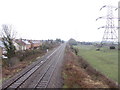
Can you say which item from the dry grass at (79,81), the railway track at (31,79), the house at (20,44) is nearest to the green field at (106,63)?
the dry grass at (79,81)

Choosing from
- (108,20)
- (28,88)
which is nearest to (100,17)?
(108,20)

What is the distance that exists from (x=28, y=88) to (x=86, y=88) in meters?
4.42

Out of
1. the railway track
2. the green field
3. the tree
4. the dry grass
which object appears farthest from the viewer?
the tree

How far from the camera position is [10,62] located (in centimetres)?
2562

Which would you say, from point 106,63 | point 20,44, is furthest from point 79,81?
point 20,44

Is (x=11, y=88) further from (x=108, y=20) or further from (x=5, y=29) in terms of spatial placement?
(x=108, y=20)

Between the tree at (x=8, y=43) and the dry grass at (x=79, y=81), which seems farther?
the tree at (x=8, y=43)

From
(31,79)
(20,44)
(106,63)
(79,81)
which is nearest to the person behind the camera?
(79,81)

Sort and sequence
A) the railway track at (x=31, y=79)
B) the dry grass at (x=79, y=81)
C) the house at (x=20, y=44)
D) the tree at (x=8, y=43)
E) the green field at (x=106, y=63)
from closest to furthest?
the dry grass at (x=79, y=81) → the railway track at (x=31, y=79) → the green field at (x=106, y=63) → the tree at (x=8, y=43) → the house at (x=20, y=44)

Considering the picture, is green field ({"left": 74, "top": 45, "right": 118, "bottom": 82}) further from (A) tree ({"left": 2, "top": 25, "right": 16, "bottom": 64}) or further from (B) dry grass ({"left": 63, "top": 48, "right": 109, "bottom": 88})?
(A) tree ({"left": 2, "top": 25, "right": 16, "bottom": 64})

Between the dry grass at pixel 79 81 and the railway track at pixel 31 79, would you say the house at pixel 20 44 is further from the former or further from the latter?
the dry grass at pixel 79 81

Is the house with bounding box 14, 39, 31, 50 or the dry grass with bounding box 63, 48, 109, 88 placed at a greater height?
the house with bounding box 14, 39, 31, 50

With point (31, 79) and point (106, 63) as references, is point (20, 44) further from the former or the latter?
point (31, 79)

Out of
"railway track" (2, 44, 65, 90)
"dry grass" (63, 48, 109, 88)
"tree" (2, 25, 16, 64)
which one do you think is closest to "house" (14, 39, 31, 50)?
"tree" (2, 25, 16, 64)
